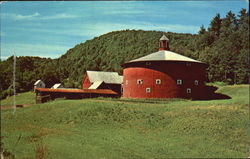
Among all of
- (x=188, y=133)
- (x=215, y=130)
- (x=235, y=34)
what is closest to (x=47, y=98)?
(x=188, y=133)

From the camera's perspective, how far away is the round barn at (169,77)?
2658cm

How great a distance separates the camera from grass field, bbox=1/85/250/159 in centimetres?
1120

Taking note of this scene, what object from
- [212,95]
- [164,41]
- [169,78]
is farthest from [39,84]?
[212,95]

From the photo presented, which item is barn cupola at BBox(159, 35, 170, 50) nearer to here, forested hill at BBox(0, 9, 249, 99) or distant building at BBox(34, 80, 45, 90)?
forested hill at BBox(0, 9, 249, 99)

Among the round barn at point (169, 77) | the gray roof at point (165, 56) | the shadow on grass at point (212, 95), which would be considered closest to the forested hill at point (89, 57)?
the gray roof at point (165, 56)

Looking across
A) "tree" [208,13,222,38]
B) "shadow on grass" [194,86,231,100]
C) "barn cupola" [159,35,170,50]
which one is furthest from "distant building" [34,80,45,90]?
"shadow on grass" [194,86,231,100]

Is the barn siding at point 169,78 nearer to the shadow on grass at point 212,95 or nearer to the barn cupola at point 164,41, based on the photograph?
the shadow on grass at point 212,95

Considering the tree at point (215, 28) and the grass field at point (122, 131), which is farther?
the tree at point (215, 28)

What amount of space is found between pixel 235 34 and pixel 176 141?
6776mm

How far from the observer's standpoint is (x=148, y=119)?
17.2 metres

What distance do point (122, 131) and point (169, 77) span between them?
13.0m

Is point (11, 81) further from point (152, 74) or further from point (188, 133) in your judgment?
point (152, 74)

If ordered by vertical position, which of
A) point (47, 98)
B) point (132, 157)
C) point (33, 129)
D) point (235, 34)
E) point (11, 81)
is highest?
point (235, 34)

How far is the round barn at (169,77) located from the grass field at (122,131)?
6.96m
